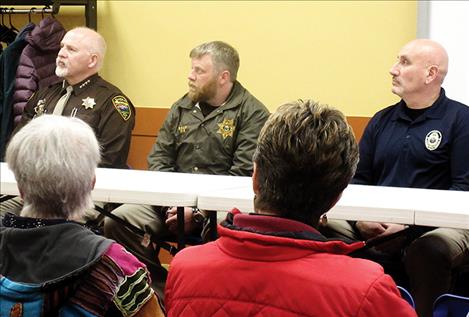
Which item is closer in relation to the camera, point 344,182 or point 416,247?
point 344,182

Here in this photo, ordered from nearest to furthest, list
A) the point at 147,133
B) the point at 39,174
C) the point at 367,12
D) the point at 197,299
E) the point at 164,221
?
1. the point at 197,299
2. the point at 39,174
3. the point at 164,221
4. the point at 367,12
5. the point at 147,133

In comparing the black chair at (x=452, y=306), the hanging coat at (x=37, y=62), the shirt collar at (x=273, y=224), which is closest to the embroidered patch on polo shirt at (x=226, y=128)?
the hanging coat at (x=37, y=62)

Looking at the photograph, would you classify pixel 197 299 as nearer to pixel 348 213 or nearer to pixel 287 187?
pixel 287 187

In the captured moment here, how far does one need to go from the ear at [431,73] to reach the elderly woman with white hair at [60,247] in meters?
2.13

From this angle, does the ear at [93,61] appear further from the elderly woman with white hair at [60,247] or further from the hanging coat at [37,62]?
the elderly woman with white hair at [60,247]

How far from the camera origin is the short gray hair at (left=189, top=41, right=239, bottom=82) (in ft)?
13.6

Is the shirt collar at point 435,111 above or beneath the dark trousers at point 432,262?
above

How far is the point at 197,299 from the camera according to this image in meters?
1.52

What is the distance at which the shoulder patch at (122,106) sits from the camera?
4.21 meters

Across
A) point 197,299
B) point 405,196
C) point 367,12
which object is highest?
Result: point 367,12

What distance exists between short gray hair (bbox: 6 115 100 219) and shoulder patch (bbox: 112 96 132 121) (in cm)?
238

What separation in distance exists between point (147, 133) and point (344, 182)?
3.41m

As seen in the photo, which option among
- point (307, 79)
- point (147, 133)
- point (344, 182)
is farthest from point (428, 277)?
point (147, 133)

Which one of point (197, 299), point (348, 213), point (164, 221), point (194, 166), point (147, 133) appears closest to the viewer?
point (197, 299)
